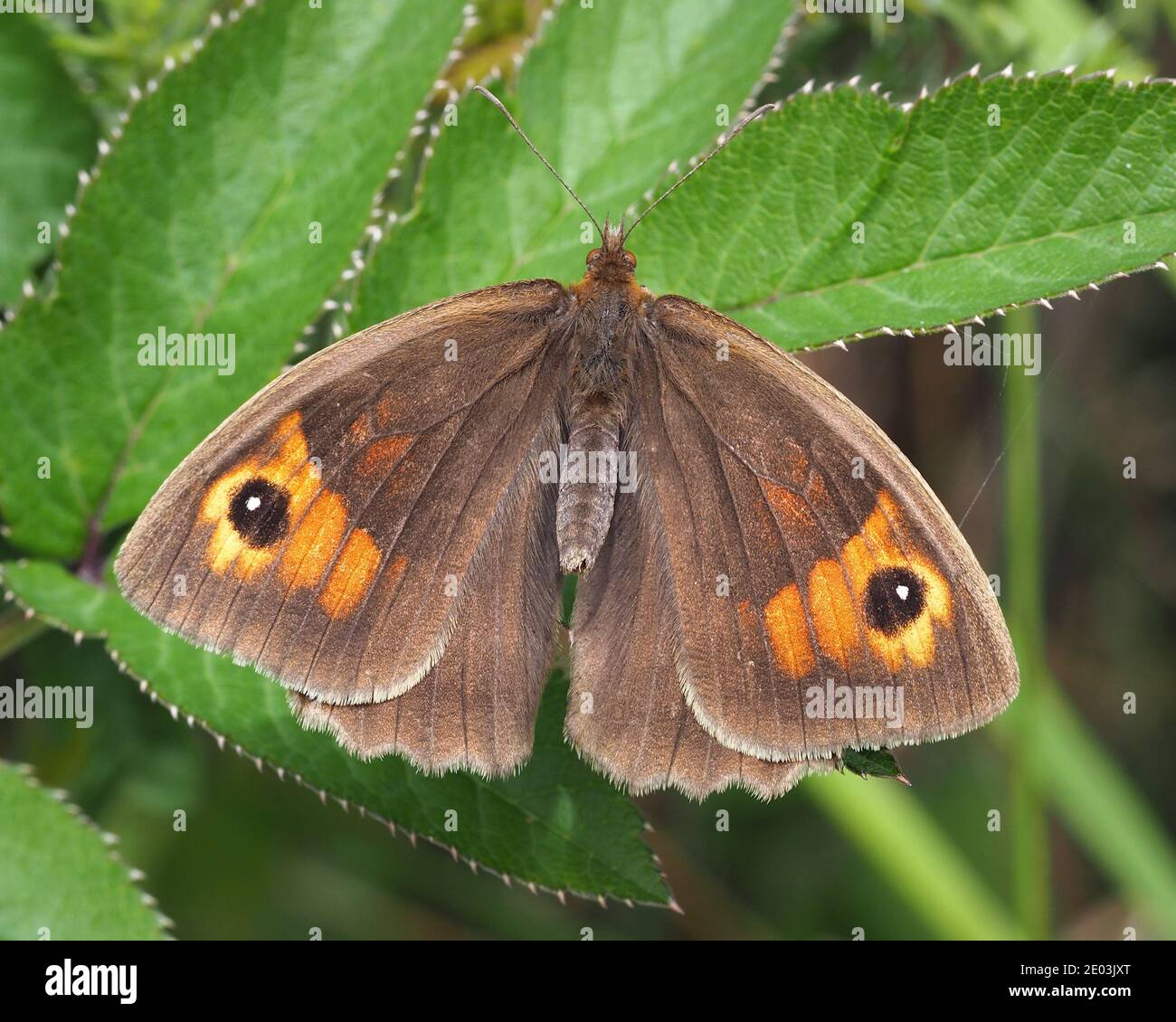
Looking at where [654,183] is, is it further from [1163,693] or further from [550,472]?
[1163,693]

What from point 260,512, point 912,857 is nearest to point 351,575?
point 260,512

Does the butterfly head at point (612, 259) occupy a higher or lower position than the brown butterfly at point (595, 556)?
higher

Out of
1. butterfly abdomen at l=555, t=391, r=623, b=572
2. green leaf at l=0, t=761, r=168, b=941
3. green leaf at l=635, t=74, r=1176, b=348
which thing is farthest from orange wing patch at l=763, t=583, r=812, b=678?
green leaf at l=0, t=761, r=168, b=941

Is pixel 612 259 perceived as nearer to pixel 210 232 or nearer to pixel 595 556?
pixel 595 556

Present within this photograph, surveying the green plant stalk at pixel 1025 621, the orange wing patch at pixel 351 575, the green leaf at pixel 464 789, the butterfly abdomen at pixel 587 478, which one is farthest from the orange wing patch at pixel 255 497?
the green plant stalk at pixel 1025 621

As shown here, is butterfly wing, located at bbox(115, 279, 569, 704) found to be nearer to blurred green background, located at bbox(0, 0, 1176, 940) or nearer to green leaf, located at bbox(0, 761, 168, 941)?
green leaf, located at bbox(0, 761, 168, 941)

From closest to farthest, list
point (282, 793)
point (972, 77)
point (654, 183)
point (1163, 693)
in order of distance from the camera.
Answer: point (972, 77) → point (654, 183) → point (282, 793) → point (1163, 693)

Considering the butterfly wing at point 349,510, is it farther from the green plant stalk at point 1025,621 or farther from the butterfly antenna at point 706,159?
the green plant stalk at point 1025,621

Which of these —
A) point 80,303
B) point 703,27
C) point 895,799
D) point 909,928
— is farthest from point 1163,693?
point 80,303
